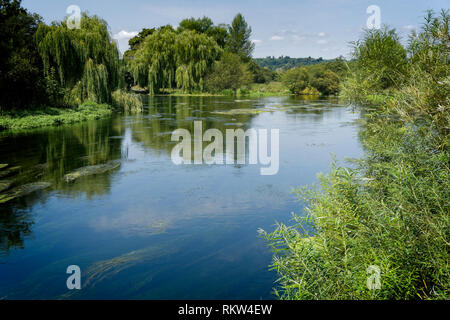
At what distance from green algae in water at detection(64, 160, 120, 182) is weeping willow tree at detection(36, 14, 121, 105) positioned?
1191 centimetres

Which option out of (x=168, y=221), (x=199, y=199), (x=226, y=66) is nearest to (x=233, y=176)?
(x=199, y=199)

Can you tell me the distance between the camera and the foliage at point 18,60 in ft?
59.0

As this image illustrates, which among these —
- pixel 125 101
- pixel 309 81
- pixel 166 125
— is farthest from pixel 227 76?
pixel 166 125

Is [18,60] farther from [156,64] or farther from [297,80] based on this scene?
[297,80]

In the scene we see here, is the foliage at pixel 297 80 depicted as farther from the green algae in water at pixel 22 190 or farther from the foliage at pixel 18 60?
the green algae in water at pixel 22 190

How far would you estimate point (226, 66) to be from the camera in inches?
2103

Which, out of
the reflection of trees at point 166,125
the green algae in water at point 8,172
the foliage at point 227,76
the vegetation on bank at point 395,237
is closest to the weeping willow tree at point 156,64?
the foliage at point 227,76

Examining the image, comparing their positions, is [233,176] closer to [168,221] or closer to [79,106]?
[168,221]

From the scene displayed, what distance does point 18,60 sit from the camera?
1819 cm

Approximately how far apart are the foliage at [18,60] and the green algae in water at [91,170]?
31.8 ft

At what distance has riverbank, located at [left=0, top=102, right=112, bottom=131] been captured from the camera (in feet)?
59.4
